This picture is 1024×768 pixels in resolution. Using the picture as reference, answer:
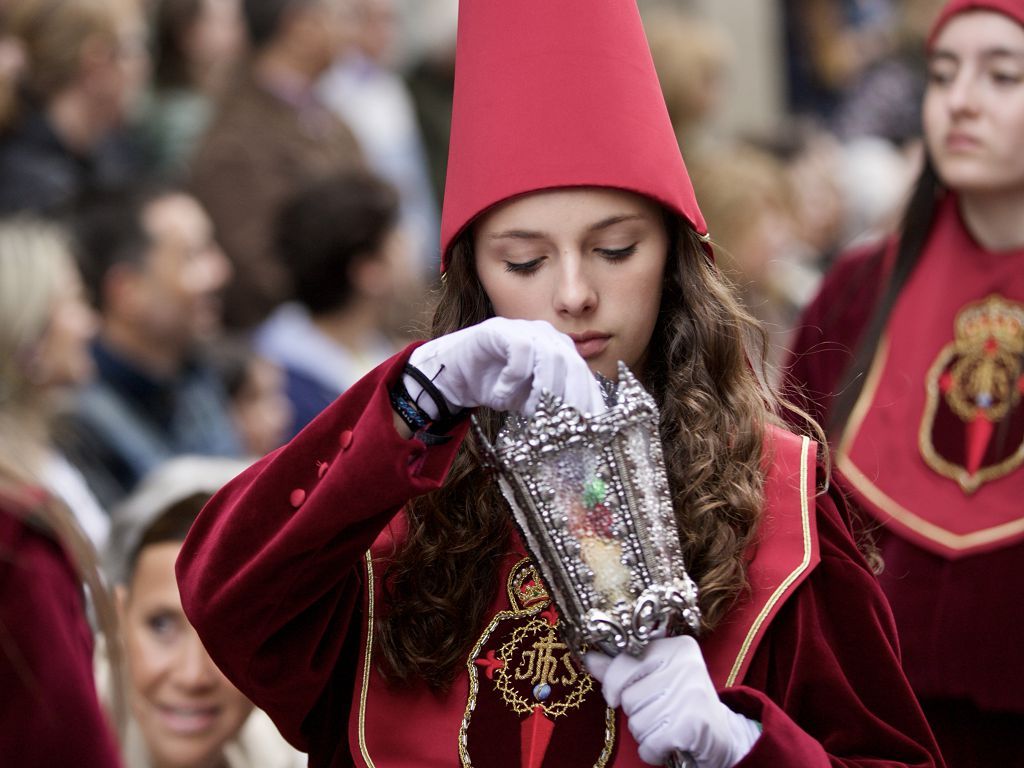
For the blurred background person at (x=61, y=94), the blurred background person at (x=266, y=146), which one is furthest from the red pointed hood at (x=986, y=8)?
the blurred background person at (x=61, y=94)

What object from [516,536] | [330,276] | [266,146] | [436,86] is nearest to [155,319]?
[330,276]

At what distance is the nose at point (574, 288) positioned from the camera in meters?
2.49

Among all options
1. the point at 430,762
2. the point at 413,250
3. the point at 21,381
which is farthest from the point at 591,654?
the point at 413,250

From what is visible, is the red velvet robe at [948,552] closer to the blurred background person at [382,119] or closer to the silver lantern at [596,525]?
the silver lantern at [596,525]

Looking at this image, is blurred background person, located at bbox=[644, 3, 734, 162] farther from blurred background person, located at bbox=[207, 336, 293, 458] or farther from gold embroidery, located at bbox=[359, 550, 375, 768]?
gold embroidery, located at bbox=[359, 550, 375, 768]

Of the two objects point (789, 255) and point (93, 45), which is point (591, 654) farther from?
point (789, 255)

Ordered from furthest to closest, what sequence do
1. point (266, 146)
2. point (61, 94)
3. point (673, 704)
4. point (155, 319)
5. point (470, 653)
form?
point (266, 146) < point (61, 94) < point (155, 319) < point (470, 653) < point (673, 704)

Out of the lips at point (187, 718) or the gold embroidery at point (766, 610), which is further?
the lips at point (187, 718)

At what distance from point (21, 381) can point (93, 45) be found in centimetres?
237

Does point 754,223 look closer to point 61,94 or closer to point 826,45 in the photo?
point 61,94

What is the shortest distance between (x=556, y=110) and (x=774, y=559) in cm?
74

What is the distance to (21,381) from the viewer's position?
12.1 ft

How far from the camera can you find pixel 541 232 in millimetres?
2525

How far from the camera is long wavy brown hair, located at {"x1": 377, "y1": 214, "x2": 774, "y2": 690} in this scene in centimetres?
254
